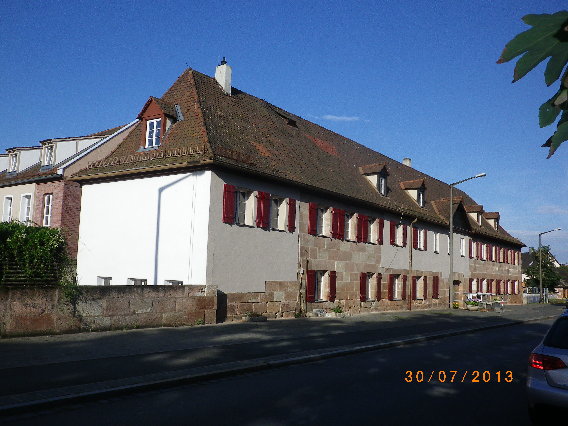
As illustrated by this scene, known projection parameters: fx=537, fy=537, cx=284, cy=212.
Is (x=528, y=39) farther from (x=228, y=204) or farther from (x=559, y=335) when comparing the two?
(x=228, y=204)

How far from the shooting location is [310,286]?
22.5m

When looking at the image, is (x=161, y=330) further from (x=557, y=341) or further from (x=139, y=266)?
(x=557, y=341)

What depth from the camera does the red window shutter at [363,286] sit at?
2644cm

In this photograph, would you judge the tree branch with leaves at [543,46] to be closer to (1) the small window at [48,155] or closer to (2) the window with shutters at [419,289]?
(1) the small window at [48,155]

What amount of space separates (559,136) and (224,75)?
23234mm

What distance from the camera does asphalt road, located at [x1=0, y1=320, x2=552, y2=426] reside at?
21.6 feet

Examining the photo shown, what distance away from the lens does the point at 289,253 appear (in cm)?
2159

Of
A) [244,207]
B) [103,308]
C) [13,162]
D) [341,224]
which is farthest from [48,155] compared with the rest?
[103,308]

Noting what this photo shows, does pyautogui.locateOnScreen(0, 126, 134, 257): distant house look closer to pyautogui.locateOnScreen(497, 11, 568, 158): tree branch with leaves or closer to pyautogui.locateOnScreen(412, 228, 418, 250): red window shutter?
pyautogui.locateOnScreen(412, 228, 418, 250): red window shutter

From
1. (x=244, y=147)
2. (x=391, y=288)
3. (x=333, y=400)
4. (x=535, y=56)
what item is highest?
(x=244, y=147)

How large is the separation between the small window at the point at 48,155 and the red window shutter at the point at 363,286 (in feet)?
53.0

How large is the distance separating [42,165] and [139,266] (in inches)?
399

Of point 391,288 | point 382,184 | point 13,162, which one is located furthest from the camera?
point 382,184

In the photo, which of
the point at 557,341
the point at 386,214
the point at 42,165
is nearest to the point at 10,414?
the point at 557,341
